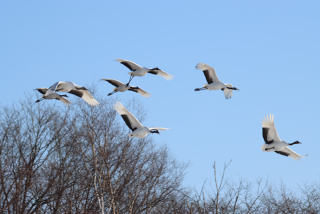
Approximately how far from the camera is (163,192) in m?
31.6

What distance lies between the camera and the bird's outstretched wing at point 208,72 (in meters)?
21.4

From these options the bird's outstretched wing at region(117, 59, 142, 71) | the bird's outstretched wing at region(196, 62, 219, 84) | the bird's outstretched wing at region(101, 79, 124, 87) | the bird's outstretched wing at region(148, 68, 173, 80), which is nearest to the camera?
the bird's outstretched wing at region(117, 59, 142, 71)

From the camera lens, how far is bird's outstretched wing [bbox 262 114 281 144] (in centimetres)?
1847

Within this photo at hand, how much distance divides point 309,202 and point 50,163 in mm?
11461

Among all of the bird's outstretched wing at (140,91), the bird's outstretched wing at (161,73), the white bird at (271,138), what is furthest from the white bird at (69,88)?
the white bird at (271,138)

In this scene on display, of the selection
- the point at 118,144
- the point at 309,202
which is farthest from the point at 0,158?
the point at 309,202

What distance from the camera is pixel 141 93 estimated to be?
2191 cm

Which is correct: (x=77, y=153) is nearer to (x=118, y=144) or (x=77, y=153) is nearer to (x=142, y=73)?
(x=118, y=144)

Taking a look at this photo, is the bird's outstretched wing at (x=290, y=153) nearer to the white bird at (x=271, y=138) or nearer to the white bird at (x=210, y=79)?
the white bird at (x=271, y=138)

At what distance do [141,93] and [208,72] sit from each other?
2.16 m

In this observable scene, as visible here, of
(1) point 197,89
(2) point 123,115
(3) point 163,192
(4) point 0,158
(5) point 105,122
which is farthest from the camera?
(5) point 105,122

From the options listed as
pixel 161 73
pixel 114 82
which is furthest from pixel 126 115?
pixel 161 73

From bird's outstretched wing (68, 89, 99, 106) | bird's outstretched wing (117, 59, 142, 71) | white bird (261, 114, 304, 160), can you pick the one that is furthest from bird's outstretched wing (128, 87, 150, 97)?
white bird (261, 114, 304, 160)

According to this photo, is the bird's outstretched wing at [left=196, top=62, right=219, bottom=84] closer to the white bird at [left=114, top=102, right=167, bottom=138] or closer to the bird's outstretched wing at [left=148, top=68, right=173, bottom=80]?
the bird's outstretched wing at [left=148, top=68, right=173, bottom=80]
